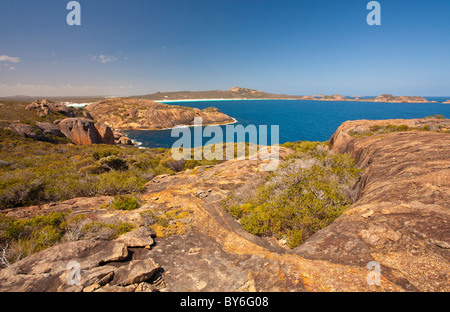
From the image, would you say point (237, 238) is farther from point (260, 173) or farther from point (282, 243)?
point (260, 173)

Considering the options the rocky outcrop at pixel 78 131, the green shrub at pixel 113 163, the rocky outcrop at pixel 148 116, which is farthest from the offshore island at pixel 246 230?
the rocky outcrop at pixel 148 116

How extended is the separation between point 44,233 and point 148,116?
103598mm

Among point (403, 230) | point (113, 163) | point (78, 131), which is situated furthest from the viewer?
point (78, 131)

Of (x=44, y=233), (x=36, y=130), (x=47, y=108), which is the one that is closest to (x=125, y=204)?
(x=44, y=233)

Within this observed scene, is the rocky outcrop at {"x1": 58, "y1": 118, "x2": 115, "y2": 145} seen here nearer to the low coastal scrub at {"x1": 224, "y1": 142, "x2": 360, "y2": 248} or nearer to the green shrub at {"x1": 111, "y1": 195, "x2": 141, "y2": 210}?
the green shrub at {"x1": 111, "y1": 195, "x2": 141, "y2": 210}

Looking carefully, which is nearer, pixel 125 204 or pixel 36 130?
pixel 125 204

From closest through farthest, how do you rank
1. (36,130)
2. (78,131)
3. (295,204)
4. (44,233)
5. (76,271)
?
1. (76,271)
2. (44,233)
3. (295,204)
4. (36,130)
5. (78,131)

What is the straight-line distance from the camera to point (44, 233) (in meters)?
6.03

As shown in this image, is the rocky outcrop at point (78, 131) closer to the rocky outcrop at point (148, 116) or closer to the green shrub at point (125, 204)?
the green shrub at point (125, 204)

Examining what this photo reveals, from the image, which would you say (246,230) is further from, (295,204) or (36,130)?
(36,130)

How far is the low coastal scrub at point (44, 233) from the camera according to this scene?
5.51 m

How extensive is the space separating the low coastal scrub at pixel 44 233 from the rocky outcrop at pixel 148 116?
94466 millimetres

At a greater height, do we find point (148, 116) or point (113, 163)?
point (148, 116)

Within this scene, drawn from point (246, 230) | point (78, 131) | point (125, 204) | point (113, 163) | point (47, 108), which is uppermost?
point (47, 108)
